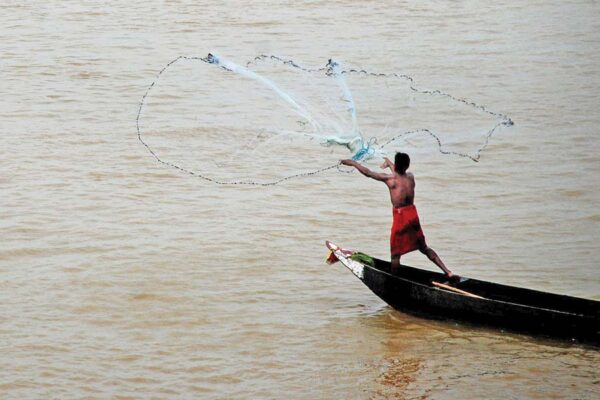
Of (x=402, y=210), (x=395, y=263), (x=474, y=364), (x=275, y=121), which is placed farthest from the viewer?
(x=275, y=121)

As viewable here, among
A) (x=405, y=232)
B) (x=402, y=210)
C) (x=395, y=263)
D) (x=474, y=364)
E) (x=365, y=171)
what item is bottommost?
(x=474, y=364)

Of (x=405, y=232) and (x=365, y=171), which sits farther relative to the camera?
(x=405, y=232)

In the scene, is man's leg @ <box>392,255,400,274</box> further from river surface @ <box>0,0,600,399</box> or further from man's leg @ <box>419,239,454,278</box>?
river surface @ <box>0,0,600,399</box>

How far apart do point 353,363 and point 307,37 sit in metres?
12.3

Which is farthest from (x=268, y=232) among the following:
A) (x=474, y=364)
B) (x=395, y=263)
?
(x=474, y=364)

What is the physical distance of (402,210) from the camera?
30.1 feet

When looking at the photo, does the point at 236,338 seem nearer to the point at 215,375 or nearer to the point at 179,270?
the point at 215,375

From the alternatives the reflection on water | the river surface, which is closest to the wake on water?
the river surface

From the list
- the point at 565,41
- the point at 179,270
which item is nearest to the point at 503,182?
the point at 179,270

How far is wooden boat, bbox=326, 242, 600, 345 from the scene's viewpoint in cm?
866

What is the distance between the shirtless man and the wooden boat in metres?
0.19

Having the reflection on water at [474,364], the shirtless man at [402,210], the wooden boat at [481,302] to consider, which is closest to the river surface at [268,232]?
the reflection on water at [474,364]

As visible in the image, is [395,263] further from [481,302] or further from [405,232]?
[481,302]

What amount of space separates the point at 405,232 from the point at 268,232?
9.63 ft
